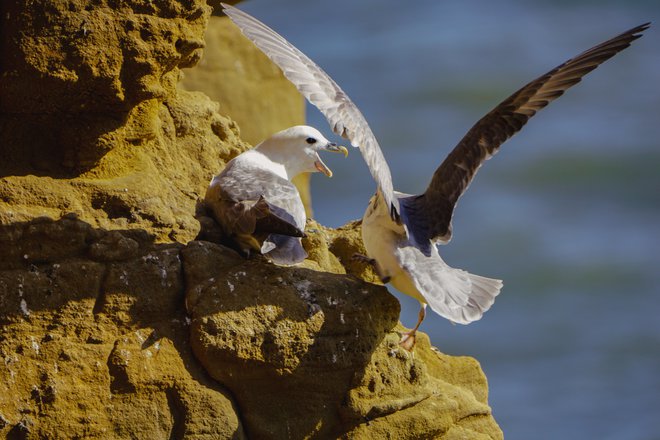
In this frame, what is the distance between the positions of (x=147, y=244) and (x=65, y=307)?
18.6 inches

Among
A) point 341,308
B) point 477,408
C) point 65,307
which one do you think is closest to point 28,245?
point 65,307

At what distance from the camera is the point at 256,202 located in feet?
17.1

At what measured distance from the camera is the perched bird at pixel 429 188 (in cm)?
546

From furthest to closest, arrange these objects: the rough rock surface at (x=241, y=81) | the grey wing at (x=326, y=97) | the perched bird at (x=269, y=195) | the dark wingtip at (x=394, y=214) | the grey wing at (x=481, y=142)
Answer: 1. the rough rock surface at (x=241, y=81)
2. the grey wing at (x=481, y=142)
3. the dark wingtip at (x=394, y=214)
4. the grey wing at (x=326, y=97)
5. the perched bird at (x=269, y=195)

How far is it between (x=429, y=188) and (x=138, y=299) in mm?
1699

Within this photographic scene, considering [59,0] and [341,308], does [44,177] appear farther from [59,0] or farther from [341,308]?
[341,308]

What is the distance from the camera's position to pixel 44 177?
5.12 metres

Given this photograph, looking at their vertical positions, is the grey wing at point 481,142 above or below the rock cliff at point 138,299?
above

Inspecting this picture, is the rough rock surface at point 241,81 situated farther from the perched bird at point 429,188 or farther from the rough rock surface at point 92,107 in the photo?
the rough rock surface at point 92,107

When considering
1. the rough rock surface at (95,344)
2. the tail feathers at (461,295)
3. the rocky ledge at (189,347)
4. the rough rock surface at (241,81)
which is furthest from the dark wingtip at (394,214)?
the rough rock surface at (241,81)

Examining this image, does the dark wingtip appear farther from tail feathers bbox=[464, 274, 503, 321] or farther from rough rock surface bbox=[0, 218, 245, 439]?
rough rock surface bbox=[0, 218, 245, 439]

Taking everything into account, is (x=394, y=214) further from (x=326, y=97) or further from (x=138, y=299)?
(x=138, y=299)

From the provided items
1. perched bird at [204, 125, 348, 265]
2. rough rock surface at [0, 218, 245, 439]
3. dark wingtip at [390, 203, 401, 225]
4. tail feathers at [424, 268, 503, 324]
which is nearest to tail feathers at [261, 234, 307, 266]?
perched bird at [204, 125, 348, 265]

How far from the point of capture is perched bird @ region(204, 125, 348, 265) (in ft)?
16.7
